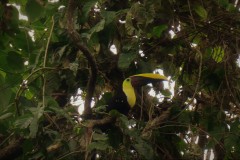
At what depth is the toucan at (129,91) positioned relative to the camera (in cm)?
246

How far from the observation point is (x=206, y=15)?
2.22 metres

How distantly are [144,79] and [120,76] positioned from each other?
175 millimetres

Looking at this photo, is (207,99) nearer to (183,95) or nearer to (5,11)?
(183,95)

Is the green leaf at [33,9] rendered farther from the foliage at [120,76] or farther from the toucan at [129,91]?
the toucan at [129,91]

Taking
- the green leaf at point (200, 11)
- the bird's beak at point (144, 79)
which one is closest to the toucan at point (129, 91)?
the bird's beak at point (144, 79)

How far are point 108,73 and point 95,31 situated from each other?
55 cm

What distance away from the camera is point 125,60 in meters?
2.11

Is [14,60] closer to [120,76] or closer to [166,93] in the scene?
[120,76]

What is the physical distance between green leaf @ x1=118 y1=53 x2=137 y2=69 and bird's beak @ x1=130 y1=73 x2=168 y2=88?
28cm

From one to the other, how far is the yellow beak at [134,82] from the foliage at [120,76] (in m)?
0.05

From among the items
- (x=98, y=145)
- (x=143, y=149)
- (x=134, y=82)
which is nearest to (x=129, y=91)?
(x=134, y=82)

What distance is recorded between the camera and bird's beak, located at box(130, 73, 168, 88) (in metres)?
2.42

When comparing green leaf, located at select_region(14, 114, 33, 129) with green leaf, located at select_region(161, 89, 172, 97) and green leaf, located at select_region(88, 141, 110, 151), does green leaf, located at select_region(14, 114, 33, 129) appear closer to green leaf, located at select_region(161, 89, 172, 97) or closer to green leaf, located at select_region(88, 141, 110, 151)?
green leaf, located at select_region(88, 141, 110, 151)

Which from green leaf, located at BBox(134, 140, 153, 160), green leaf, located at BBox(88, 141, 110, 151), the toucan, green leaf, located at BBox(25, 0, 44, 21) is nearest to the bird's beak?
the toucan
